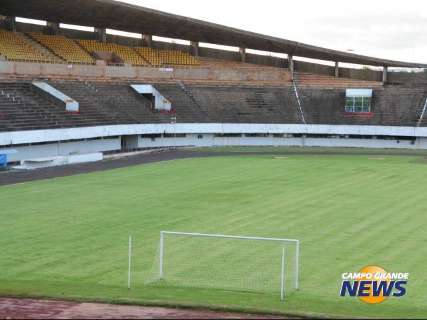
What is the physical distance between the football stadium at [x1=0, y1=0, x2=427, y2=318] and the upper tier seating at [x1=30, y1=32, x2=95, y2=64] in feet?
0.69

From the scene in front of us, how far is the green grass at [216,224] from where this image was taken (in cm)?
1986

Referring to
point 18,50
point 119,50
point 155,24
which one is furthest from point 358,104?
point 18,50

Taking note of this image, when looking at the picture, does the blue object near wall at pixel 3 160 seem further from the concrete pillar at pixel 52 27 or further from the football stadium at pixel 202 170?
the concrete pillar at pixel 52 27

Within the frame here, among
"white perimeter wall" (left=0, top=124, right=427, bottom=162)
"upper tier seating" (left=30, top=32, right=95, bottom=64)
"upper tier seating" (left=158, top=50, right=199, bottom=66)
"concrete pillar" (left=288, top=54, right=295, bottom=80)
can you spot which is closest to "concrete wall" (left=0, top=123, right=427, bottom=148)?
"white perimeter wall" (left=0, top=124, right=427, bottom=162)

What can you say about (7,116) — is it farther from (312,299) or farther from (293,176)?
(312,299)

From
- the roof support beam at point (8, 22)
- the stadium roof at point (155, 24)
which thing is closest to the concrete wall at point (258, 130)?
the stadium roof at point (155, 24)

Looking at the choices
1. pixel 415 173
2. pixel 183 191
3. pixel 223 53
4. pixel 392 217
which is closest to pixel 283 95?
pixel 223 53

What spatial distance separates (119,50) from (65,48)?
6579 millimetres

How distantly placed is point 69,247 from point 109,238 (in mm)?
1984

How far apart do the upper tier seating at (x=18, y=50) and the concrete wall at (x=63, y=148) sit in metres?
10.4

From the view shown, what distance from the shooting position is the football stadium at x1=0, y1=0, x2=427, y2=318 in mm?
21203

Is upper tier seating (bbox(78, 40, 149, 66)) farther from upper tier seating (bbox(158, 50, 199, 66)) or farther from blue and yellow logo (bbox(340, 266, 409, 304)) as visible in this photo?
blue and yellow logo (bbox(340, 266, 409, 304))

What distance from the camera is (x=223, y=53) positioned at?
3361 inches

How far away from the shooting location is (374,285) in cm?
2064
